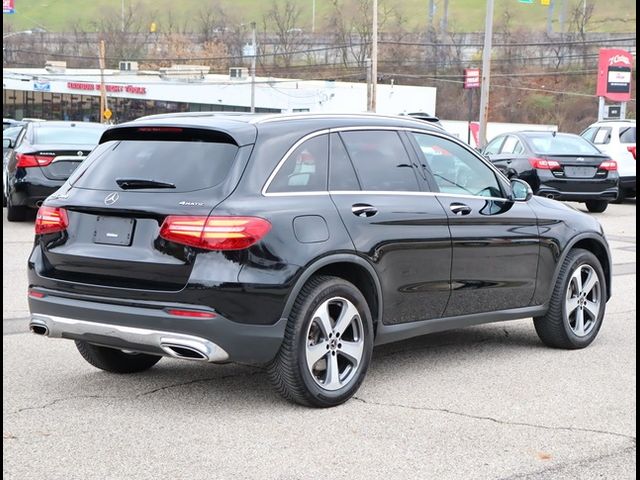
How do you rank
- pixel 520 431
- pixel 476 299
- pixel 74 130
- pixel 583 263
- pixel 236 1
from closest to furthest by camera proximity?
pixel 520 431 → pixel 476 299 → pixel 583 263 → pixel 74 130 → pixel 236 1

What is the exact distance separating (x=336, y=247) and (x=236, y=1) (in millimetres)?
190000

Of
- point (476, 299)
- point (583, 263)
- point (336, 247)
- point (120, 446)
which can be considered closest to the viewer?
point (120, 446)

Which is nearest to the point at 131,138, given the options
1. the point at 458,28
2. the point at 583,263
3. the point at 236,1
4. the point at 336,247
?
the point at 336,247

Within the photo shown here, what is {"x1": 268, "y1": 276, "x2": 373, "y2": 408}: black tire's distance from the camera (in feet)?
19.1

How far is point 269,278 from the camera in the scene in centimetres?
570

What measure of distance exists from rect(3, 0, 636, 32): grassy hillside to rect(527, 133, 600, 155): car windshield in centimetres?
13500

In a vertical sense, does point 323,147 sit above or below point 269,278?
above

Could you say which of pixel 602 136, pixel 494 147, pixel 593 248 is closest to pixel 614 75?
pixel 602 136

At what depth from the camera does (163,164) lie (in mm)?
6094

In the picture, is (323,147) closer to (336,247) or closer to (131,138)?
(336,247)

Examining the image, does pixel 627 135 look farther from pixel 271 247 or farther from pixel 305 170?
pixel 271 247

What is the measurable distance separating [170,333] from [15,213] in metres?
12.4

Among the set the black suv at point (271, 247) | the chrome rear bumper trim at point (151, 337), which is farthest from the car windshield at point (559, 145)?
the chrome rear bumper trim at point (151, 337)

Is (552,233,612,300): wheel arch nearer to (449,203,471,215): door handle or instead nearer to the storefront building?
(449,203,471,215): door handle
